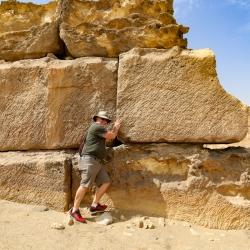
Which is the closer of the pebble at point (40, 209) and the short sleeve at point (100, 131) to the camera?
the short sleeve at point (100, 131)

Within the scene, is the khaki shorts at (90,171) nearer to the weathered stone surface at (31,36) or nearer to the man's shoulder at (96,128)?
the man's shoulder at (96,128)

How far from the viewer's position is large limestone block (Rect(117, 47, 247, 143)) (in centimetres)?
366

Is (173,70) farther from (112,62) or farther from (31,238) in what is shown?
(31,238)

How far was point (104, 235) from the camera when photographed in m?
3.25

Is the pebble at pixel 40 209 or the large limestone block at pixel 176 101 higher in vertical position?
the large limestone block at pixel 176 101

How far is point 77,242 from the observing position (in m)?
3.08

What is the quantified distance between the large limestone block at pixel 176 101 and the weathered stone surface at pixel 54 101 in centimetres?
26

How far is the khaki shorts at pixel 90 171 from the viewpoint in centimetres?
361

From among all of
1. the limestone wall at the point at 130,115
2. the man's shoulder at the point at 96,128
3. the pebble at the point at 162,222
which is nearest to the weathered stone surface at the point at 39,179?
the limestone wall at the point at 130,115

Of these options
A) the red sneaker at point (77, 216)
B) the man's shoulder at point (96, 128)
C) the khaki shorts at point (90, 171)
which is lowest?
the red sneaker at point (77, 216)

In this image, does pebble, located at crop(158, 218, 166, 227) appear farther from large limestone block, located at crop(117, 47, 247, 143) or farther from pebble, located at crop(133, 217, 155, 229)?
large limestone block, located at crop(117, 47, 247, 143)

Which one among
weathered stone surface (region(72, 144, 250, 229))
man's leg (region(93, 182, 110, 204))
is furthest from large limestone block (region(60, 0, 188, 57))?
man's leg (region(93, 182, 110, 204))

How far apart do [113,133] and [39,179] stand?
0.96 m

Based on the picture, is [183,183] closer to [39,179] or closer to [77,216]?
[77,216]
